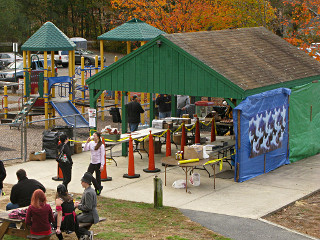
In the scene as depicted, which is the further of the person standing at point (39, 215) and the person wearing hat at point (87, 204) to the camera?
the person wearing hat at point (87, 204)

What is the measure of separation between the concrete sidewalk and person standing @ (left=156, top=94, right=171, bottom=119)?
4148 mm

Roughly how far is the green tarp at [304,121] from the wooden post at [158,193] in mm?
6595

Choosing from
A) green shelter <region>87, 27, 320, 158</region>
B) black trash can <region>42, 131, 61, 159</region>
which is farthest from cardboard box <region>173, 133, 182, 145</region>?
black trash can <region>42, 131, 61, 159</region>

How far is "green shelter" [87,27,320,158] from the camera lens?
55.4 ft

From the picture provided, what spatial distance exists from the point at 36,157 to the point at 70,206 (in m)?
8.59

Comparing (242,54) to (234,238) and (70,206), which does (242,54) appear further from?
(70,206)

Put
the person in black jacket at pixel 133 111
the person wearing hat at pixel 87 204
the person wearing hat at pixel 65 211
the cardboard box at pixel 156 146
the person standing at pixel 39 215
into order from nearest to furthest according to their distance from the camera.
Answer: the person standing at pixel 39 215
the person wearing hat at pixel 65 211
the person wearing hat at pixel 87 204
the cardboard box at pixel 156 146
the person in black jacket at pixel 133 111

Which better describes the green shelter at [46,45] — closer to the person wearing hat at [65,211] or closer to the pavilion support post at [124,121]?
the pavilion support post at [124,121]

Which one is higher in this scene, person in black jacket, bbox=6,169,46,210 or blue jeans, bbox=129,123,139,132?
blue jeans, bbox=129,123,139,132

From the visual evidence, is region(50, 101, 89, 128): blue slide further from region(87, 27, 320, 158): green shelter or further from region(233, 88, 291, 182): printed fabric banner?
region(233, 88, 291, 182): printed fabric banner

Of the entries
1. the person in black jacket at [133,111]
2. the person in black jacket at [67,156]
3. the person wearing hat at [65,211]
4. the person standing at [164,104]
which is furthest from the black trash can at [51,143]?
the person wearing hat at [65,211]

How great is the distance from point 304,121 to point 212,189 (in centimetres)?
522

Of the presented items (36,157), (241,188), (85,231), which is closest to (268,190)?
(241,188)

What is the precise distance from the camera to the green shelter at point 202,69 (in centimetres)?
1688
